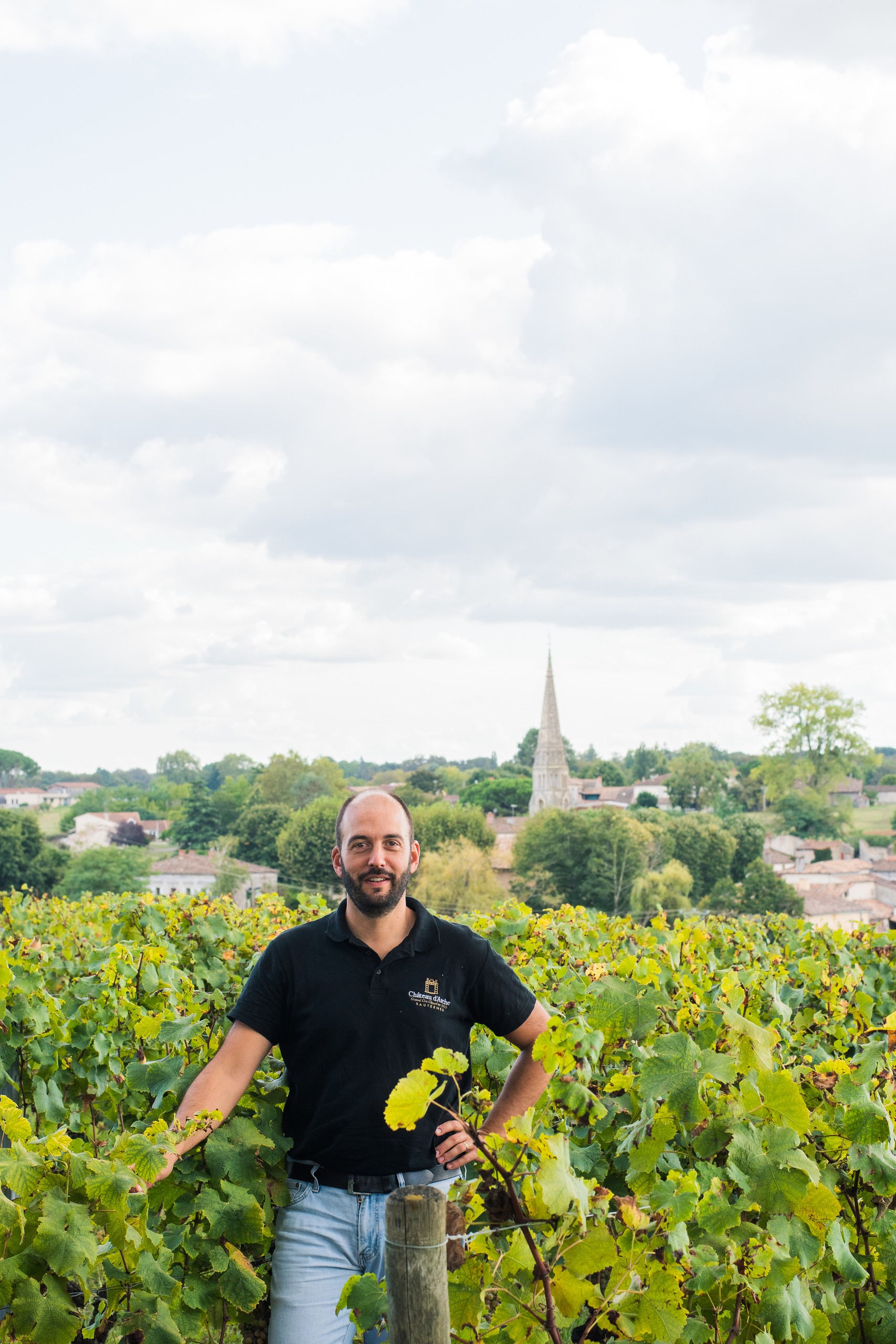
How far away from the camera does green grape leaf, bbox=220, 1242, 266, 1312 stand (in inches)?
106

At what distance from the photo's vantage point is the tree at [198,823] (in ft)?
270

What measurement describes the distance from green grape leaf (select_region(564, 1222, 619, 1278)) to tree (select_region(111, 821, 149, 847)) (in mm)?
88415

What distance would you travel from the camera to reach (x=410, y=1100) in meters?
1.66

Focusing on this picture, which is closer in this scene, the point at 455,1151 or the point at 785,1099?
the point at 785,1099

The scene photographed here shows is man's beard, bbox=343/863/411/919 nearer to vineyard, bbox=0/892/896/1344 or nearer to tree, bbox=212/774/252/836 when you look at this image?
vineyard, bbox=0/892/896/1344

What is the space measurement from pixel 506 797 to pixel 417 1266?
106 meters

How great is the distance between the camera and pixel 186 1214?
2680 mm

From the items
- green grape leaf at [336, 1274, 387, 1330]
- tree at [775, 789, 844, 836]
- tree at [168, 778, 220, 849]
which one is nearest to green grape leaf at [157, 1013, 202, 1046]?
green grape leaf at [336, 1274, 387, 1330]

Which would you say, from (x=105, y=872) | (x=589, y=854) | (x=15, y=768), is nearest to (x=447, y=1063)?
(x=105, y=872)

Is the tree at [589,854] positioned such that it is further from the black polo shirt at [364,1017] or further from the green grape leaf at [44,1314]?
the green grape leaf at [44,1314]

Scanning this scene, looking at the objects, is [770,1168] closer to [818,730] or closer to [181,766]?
[818,730]

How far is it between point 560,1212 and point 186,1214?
55.1 inches

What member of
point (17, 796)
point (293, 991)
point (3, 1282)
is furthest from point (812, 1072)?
point (17, 796)

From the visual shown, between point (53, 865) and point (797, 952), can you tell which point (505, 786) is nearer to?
point (53, 865)
